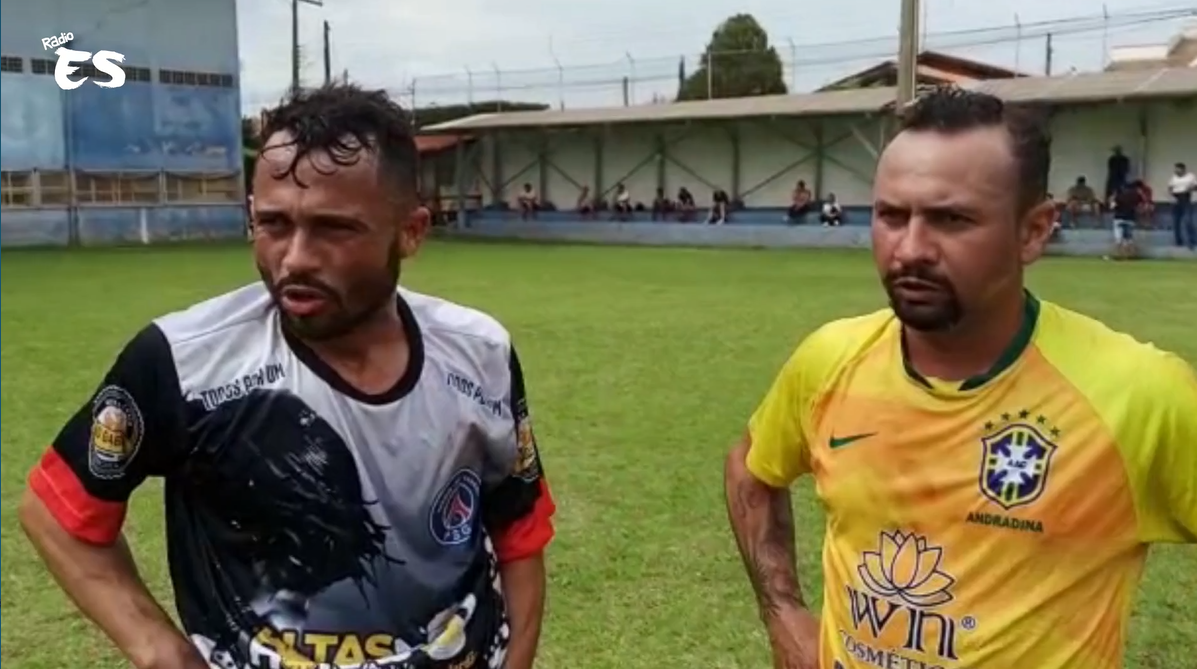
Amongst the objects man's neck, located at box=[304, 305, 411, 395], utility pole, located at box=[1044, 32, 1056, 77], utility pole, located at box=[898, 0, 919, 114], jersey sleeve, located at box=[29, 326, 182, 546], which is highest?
utility pole, located at box=[1044, 32, 1056, 77]

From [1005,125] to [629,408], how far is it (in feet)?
19.9

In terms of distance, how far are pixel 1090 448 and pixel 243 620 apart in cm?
120

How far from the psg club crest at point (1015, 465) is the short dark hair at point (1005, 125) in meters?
0.33

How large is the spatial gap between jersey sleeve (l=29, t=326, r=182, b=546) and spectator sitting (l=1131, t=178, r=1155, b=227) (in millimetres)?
13789

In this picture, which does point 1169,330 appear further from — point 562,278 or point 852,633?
point 562,278

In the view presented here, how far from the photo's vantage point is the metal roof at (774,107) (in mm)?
10227

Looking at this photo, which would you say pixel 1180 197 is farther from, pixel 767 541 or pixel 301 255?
pixel 301 255

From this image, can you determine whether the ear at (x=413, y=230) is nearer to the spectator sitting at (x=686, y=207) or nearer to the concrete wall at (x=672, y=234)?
the concrete wall at (x=672, y=234)

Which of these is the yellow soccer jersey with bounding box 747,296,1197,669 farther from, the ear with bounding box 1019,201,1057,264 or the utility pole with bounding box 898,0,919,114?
the utility pole with bounding box 898,0,919,114

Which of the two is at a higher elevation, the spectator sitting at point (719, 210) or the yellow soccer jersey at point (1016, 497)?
the yellow soccer jersey at point (1016, 497)

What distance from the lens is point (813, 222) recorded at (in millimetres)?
26422

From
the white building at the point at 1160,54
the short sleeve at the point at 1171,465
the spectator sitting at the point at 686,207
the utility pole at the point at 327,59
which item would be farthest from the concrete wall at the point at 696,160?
the short sleeve at the point at 1171,465

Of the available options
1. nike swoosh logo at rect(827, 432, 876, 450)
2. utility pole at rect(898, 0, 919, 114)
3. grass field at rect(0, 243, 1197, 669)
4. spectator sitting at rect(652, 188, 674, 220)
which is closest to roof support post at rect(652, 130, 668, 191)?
spectator sitting at rect(652, 188, 674, 220)

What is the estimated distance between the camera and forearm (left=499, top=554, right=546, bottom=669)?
2.01m
